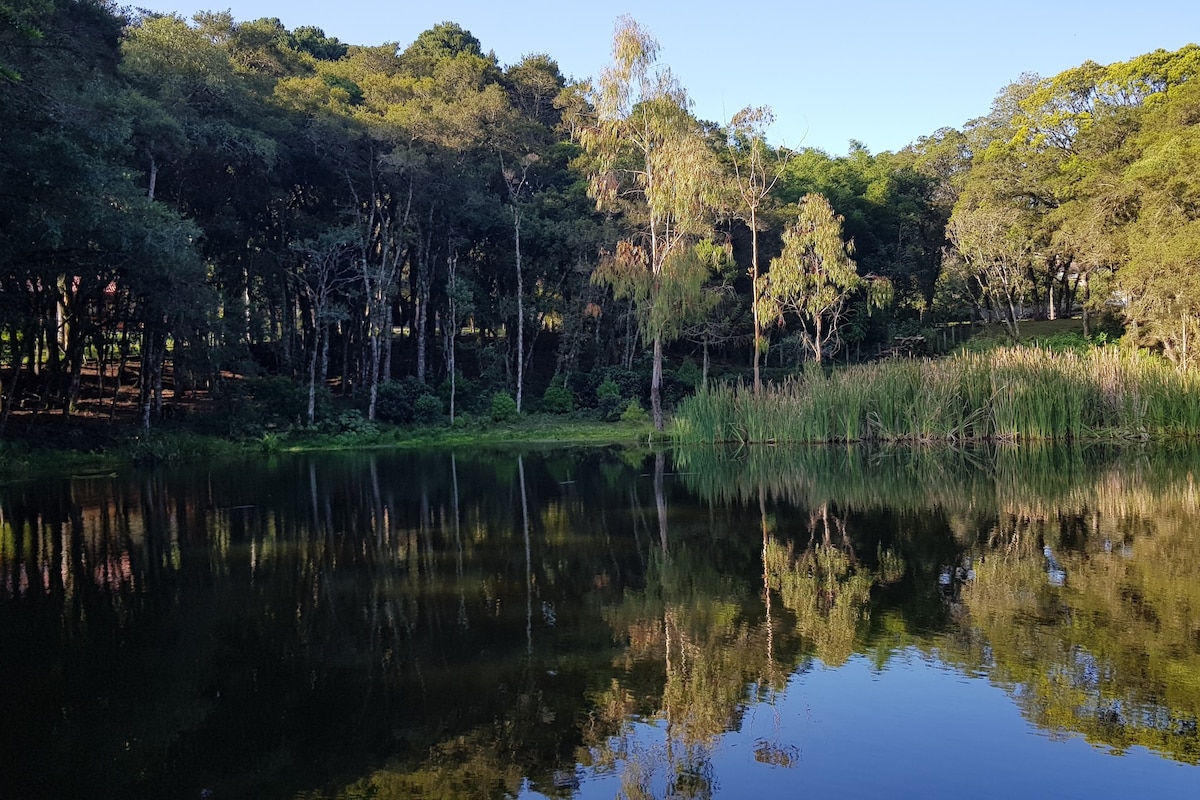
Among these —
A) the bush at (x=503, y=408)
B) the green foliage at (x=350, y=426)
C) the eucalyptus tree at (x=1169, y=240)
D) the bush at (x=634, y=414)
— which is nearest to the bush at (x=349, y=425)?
the green foliage at (x=350, y=426)

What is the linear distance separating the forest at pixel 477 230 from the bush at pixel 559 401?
6cm

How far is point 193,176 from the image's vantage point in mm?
23016

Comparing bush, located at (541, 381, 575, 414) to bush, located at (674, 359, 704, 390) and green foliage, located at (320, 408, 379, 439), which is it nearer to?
bush, located at (674, 359, 704, 390)

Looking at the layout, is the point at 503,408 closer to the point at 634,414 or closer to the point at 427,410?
the point at 427,410

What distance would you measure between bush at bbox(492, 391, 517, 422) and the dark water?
14883 mm

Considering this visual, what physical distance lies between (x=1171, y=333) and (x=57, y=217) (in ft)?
78.3

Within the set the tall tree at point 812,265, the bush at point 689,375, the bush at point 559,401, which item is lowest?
the bush at point 559,401

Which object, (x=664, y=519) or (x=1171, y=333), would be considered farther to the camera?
(x=1171, y=333)

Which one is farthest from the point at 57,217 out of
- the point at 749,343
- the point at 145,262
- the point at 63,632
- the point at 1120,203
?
the point at 1120,203

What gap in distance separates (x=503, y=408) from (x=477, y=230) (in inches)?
260

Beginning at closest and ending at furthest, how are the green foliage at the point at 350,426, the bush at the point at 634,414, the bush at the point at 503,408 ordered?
1. the green foliage at the point at 350,426
2. the bush at the point at 634,414
3. the bush at the point at 503,408

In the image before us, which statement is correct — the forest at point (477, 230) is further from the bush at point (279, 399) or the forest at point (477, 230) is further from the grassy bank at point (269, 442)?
the grassy bank at point (269, 442)

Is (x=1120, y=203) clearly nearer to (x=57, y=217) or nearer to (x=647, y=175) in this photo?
(x=647, y=175)

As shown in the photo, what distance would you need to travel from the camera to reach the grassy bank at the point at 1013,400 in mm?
16688
